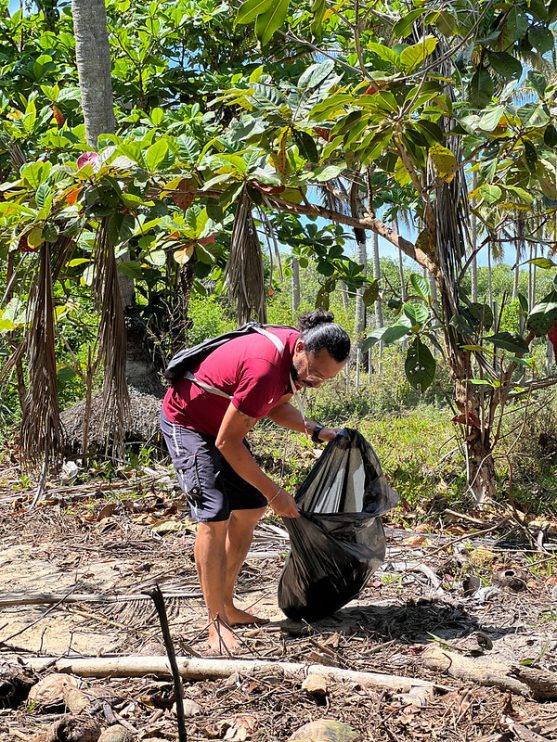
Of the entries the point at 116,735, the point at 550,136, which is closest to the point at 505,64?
the point at 550,136

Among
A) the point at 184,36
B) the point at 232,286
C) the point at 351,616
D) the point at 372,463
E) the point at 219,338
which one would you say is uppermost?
the point at 184,36

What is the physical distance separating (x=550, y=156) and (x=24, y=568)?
140 inches

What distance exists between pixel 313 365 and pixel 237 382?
33cm

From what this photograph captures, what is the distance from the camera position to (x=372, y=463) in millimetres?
3596

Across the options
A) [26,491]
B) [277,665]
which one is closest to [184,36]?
[26,491]

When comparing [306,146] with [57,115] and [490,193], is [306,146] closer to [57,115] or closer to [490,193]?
[490,193]

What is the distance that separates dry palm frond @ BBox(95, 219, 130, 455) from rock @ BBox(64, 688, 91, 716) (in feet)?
7.96

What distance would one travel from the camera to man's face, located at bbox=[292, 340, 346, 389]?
2947mm

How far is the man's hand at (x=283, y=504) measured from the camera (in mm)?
3098

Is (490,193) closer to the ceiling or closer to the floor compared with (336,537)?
closer to the ceiling

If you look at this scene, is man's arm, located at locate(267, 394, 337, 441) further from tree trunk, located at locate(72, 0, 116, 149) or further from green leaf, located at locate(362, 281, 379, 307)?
tree trunk, located at locate(72, 0, 116, 149)

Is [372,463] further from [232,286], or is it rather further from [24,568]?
[24,568]

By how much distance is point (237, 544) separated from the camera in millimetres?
3475

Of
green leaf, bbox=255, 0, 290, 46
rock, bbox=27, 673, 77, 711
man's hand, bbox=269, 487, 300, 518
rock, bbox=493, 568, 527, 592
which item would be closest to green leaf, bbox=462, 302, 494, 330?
rock, bbox=493, 568, 527, 592
